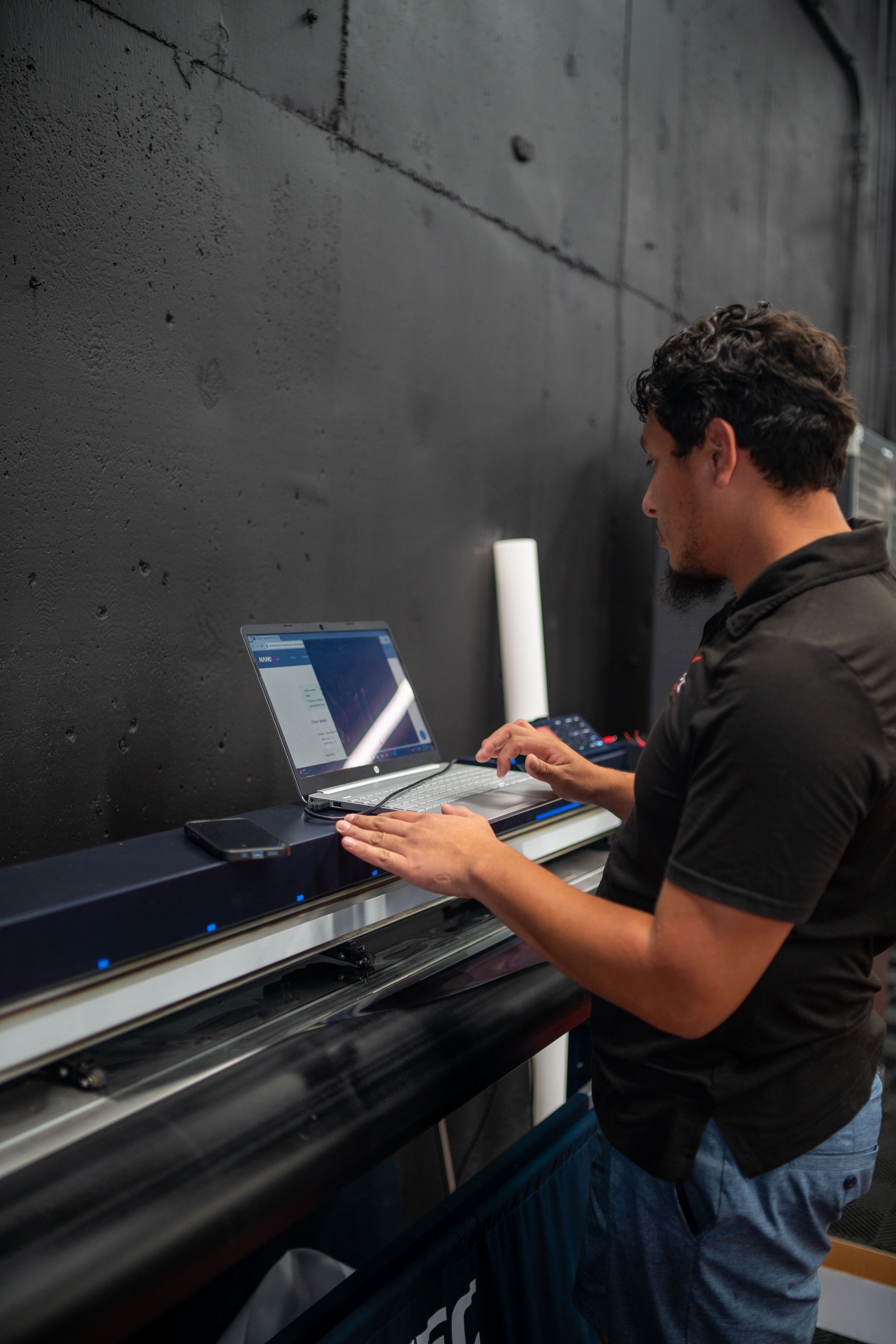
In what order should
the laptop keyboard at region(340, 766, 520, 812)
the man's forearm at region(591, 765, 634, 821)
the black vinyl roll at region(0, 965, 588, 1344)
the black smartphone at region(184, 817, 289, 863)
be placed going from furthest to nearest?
1. the man's forearm at region(591, 765, 634, 821)
2. the laptop keyboard at region(340, 766, 520, 812)
3. the black smartphone at region(184, 817, 289, 863)
4. the black vinyl roll at region(0, 965, 588, 1344)

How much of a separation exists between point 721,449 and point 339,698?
0.59m

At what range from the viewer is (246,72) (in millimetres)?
1410

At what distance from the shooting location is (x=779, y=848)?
66 cm

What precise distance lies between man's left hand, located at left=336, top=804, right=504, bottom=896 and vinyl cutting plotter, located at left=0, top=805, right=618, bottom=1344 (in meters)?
0.05

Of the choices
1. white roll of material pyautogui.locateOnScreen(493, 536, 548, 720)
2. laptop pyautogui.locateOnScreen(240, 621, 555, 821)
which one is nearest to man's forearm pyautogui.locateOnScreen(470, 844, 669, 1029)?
laptop pyautogui.locateOnScreen(240, 621, 555, 821)

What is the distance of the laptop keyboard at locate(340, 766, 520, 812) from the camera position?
42.4 inches

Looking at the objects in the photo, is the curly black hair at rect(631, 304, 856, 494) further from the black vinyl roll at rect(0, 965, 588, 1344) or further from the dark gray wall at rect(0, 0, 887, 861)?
the dark gray wall at rect(0, 0, 887, 861)

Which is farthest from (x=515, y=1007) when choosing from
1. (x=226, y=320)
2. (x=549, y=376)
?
(x=549, y=376)

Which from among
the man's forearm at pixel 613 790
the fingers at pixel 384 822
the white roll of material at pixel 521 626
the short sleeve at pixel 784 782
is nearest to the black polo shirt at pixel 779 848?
the short sleeve at pixel 784 782

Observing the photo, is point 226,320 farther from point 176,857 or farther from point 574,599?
point 574,599

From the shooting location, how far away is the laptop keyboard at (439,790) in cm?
108

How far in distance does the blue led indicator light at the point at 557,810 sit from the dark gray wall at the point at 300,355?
507 mm

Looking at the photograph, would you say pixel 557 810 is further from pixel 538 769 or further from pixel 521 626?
pixel 521 626

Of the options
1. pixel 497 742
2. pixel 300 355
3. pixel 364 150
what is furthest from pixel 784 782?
pixel 364 150
